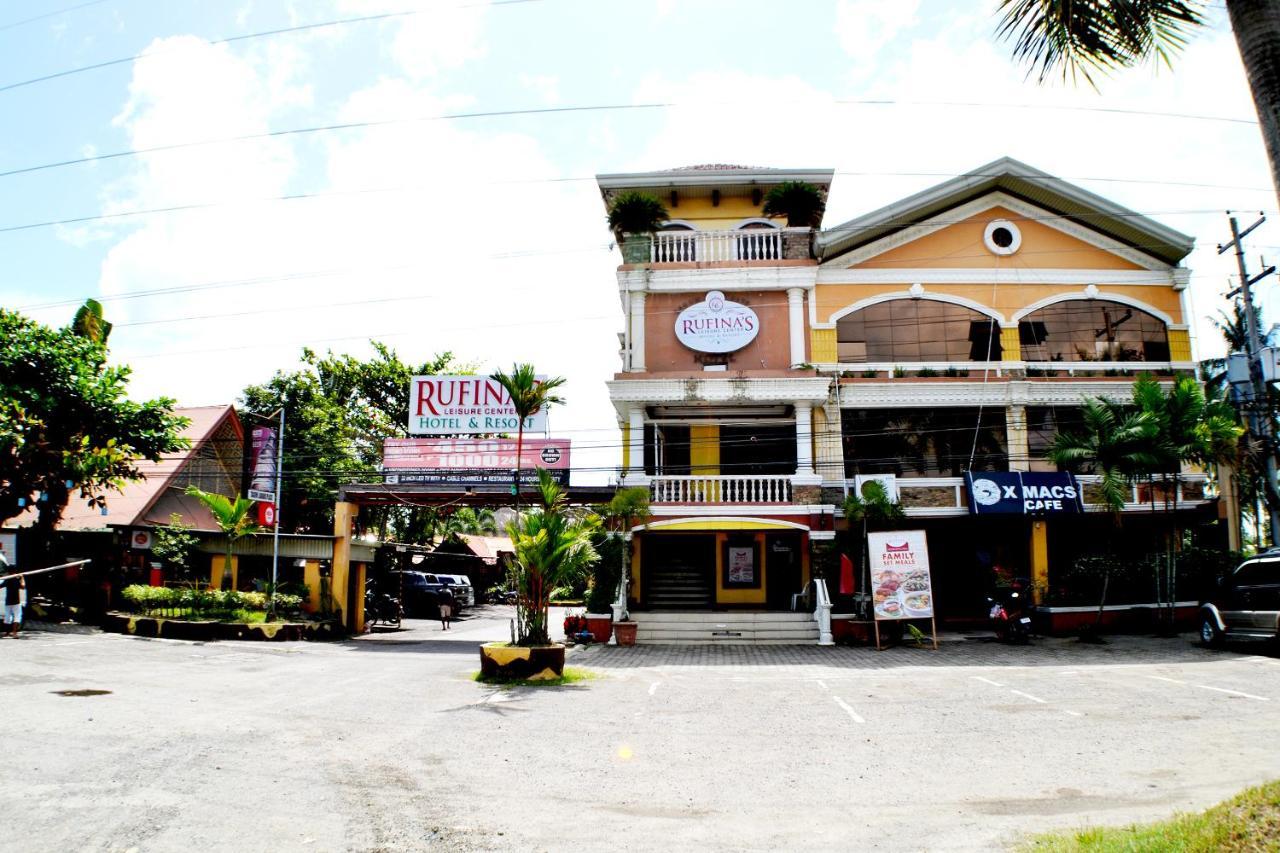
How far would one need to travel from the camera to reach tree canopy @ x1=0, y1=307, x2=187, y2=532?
20.9 meters

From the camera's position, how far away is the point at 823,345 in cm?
2386

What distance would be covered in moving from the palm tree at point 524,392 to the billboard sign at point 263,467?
25.7 ft

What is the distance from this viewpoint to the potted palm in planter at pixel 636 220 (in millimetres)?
24016

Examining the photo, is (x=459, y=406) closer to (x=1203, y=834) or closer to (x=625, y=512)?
(x=625, y=512)

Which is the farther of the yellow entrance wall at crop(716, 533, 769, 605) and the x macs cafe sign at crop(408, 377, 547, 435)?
the x macs cafe sign at crop(408, 377, 547, 435)

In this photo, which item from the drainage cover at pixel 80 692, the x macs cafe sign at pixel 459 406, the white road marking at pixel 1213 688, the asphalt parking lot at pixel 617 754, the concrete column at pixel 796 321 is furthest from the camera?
the x macs cafe sign at pixel 459 406

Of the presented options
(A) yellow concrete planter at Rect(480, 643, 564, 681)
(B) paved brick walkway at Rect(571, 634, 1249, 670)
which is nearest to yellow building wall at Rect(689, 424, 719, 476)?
(B) paved brick walkway at Rect(571, 634, 1249, 670)

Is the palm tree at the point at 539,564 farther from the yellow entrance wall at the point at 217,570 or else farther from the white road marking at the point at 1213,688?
the yellow entrance wall at the point at 217,570

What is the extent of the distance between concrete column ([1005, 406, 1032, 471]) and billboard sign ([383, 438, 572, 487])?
12.4 meters

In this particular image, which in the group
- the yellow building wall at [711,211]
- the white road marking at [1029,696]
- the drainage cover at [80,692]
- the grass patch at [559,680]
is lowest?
the grass patch at [559,680]

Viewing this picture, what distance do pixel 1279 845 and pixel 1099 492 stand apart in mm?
17350

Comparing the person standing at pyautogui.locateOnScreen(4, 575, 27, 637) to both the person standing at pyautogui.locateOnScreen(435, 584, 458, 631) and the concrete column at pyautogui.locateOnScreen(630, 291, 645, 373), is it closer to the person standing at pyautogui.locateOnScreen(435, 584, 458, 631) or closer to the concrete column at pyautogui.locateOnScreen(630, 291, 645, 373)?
the person standing at pyautogui.locateOnScreen(435, 584, 458, 631)

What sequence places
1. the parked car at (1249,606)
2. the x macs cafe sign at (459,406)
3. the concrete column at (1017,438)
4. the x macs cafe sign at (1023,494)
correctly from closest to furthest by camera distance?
the parked car at (1249,606), the x macs cafe sign at (1023,494), the concrete column at (1017,438), the x macs cafe sign at (459,406)

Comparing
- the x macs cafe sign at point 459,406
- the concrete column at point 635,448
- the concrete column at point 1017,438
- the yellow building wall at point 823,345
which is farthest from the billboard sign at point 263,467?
the concrete column at point 1017,438
